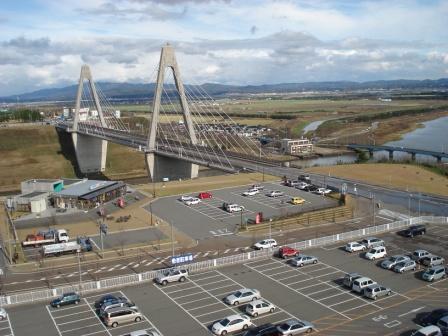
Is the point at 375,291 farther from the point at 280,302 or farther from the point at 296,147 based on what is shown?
the point at 296,147

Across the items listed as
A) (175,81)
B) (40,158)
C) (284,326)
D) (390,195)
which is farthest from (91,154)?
(284,326)

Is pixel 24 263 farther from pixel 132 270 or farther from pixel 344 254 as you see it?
pixel 344 254

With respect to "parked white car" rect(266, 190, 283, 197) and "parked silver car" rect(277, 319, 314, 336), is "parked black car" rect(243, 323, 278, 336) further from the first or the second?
"parked white car" rect(266, 190, 283, 197)

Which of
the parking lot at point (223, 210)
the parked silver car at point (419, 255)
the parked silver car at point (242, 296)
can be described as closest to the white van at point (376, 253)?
the parked silver car at point (419, 255)

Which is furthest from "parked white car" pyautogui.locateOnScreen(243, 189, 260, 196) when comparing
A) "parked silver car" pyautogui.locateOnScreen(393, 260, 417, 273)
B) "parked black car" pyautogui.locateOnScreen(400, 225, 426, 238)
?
"parked silver car" pyautogui.locateOnScreen(393, 260, 417, 273)

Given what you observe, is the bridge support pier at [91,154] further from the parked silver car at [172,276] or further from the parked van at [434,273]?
the parked van at [434,273]
